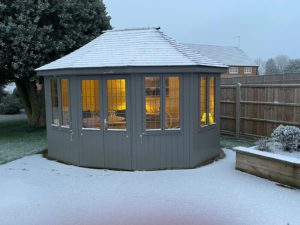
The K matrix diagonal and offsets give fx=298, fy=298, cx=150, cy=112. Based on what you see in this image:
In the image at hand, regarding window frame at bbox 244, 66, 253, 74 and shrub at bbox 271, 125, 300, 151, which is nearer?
shrub at bbox 271, 125, 300, 151

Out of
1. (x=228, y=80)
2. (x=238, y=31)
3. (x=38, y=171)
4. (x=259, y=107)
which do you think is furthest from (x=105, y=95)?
(x=238, y=31)

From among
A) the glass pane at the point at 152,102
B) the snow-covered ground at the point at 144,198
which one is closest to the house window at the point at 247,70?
the snow-covered ground at the point at 144,198

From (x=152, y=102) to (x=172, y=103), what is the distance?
0.46 metres

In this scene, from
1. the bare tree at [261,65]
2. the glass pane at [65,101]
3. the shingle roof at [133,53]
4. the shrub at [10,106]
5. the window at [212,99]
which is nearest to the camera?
the shingle roof at [133,53]

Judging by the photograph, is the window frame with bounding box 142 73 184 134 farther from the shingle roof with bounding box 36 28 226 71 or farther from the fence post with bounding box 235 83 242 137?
the fence post with bounding box 235 83 242 137

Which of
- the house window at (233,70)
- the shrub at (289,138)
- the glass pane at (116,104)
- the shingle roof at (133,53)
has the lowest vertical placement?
the shrub at (289,138)

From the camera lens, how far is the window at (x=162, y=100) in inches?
262

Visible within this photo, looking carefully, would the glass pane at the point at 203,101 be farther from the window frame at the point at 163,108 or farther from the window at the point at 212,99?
the window frame at the point at 163,108

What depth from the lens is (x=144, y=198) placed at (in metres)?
5.23

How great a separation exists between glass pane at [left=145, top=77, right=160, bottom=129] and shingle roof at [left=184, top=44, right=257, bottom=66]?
2706cm

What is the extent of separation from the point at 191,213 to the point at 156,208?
0.57 m

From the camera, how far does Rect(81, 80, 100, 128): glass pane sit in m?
6.94

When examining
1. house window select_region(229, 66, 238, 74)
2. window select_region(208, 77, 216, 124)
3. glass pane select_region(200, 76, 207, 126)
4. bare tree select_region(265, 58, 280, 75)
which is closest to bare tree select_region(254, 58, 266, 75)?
bare tree select_region(265, 58, 280, 75)

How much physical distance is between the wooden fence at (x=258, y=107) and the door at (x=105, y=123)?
195 inches
